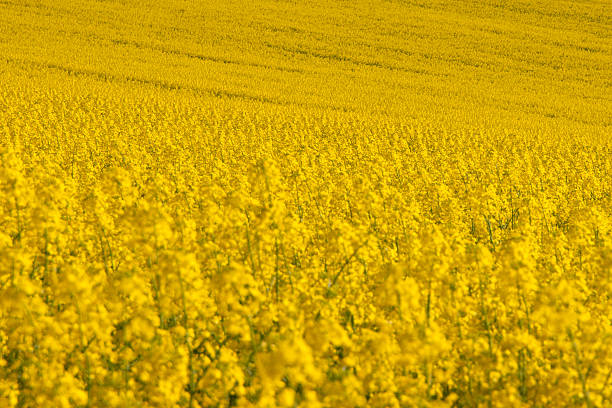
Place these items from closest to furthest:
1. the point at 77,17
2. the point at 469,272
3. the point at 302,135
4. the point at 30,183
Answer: the point at 469,272 → the point at 30,183 → the point at 302,135 → the point at 77,17

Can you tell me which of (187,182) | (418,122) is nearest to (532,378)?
(187,182)

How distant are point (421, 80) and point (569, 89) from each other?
18.3 ft

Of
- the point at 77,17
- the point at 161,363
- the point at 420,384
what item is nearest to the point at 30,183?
the point at 161,363

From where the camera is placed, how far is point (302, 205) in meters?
7.07

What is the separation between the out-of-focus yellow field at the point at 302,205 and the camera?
305cm

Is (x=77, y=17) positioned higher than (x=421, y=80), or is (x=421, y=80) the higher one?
(x=77, y=17)

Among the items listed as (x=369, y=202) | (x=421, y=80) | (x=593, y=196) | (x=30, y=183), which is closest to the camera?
(x=369, y=202)

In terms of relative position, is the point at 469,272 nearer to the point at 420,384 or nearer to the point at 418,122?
the point at 420,384

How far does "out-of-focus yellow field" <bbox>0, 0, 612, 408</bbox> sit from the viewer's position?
305 cm

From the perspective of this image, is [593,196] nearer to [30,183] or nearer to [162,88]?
[30,183]

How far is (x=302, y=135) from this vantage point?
44.4 ft

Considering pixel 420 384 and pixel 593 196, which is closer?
pixel 420 384

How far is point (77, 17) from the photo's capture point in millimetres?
28188

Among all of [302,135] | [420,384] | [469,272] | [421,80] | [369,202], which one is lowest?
[420,384]
